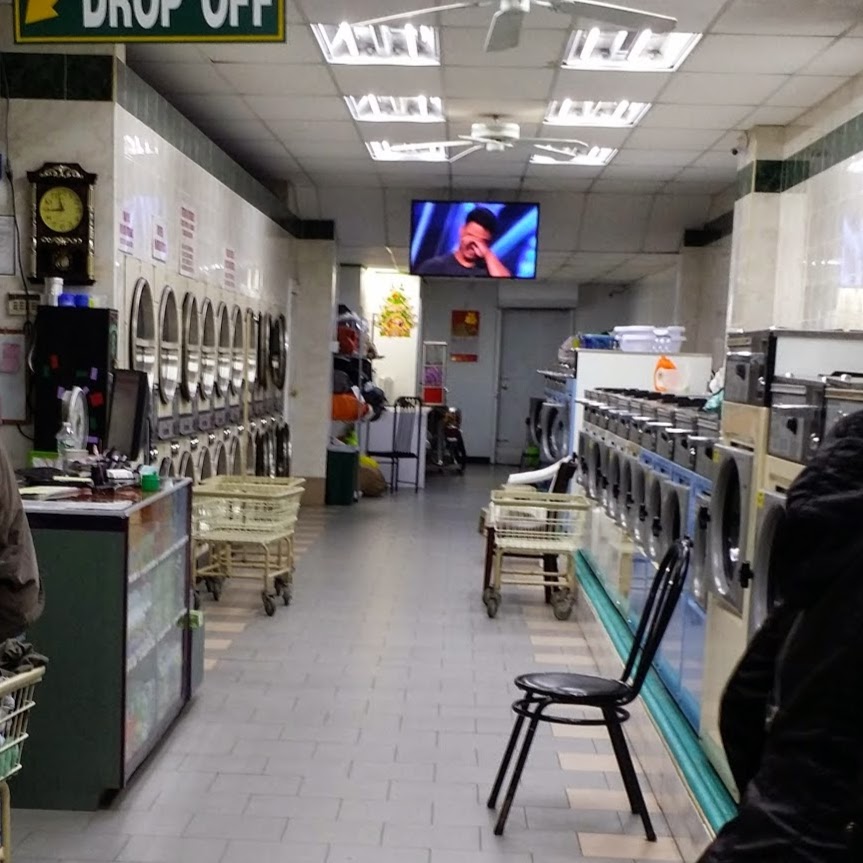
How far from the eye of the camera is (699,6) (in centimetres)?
511

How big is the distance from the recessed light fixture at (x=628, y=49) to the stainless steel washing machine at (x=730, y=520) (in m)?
2.89

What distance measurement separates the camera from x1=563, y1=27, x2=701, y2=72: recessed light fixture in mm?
5734

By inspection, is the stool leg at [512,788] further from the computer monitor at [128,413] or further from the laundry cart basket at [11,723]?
the computer monitor at [128,413]

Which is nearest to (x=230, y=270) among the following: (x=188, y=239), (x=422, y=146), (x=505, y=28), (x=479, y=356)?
(x=188, y=239)

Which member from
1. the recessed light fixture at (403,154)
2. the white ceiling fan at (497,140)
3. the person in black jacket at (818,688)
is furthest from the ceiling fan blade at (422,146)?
the person in black jacket at (818,688)

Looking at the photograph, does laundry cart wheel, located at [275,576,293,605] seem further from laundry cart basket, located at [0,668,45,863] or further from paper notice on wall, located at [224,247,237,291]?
laundry cart basket, located at [0,668,45,863]

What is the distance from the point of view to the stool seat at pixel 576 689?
3512mm

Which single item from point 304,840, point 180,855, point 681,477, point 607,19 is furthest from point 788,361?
point 180,855

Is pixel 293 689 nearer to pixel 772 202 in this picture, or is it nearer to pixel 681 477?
pixel 681 477

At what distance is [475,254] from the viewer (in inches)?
380

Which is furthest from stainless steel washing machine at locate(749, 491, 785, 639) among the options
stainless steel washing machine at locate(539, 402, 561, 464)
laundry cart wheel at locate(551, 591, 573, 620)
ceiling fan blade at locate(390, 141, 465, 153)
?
stainless steel washing machine at locate(539, 402, 561, 464)

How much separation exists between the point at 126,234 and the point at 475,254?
4.54 m

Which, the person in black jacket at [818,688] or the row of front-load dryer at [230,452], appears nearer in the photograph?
the person in black jacket at [818,688]

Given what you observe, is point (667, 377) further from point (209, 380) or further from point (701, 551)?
point (701, 551)
